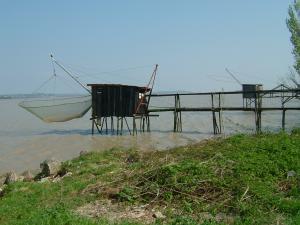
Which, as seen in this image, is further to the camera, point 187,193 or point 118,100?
point 118,100

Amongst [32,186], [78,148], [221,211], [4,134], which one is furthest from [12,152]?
[221,211]

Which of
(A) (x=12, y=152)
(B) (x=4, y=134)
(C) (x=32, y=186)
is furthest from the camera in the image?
(B) (x=4, y=134)

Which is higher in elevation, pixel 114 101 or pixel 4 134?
pixel 114 101

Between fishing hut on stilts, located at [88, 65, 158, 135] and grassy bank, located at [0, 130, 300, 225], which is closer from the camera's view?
grassy bank, located at [0, 130, 300, 225]

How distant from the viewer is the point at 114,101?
25.0m

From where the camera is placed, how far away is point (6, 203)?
334 inches

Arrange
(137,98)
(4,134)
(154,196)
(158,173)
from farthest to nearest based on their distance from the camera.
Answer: (4,134)
(137,98)
(158,173)
(154,196)

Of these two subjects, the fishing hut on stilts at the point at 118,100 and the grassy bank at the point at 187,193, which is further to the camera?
the fishing hut on stilts at the point at 118,100

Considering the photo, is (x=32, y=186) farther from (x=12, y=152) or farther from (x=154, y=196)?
(x=12, y=152)

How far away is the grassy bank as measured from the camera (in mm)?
6441

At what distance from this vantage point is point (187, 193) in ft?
23.7

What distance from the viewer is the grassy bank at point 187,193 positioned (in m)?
6.44

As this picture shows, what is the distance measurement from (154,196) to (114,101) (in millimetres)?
17914

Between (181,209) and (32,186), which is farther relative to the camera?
(32,186)
